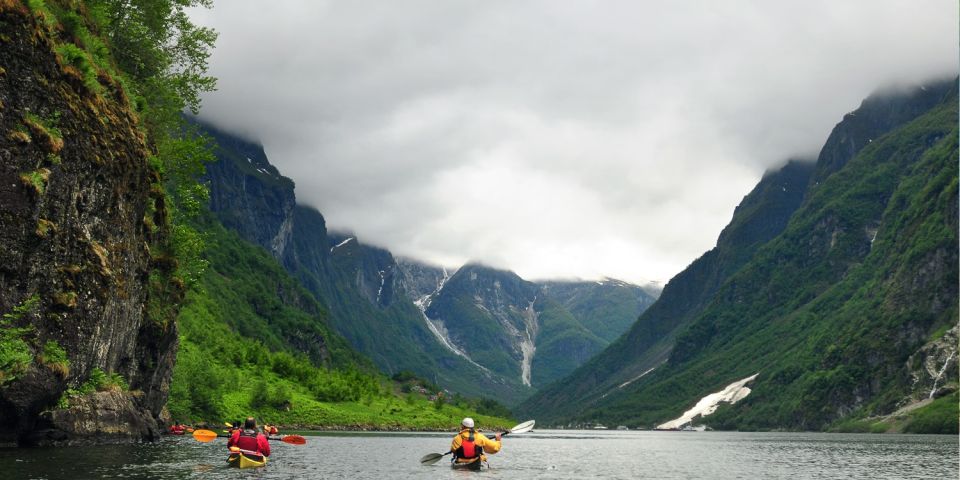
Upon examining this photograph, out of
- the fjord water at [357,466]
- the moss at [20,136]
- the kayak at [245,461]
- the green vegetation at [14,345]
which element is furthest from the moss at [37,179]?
the kayak at [245,461]

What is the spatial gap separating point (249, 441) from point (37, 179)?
21.7 meters

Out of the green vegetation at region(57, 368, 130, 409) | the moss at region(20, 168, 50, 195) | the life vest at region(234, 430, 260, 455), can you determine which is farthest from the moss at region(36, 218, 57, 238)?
the life vest at region(234, 430, 260, 455)

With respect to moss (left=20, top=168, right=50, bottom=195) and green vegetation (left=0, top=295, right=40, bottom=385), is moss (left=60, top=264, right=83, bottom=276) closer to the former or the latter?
green vegetation (left=0, top=295, right=40, bottom=385)

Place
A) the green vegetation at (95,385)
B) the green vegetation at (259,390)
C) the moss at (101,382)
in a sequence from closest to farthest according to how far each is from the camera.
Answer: the green vegetation at (95,385) < the moss at (101,382) < the green vegetation at (259,390)

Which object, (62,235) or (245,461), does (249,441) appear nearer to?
(245,461)

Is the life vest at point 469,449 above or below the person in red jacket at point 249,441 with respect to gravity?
below

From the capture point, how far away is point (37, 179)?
48.9 metres

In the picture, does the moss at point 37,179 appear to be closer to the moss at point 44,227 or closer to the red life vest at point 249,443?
the moss at point 44,227

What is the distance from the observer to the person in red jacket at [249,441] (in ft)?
182

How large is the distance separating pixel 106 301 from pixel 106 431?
11.7 m

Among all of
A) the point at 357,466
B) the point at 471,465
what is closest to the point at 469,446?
the point at 471,465

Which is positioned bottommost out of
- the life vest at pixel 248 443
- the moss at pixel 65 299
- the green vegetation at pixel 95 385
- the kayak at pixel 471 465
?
the kayak at pixel 471 465

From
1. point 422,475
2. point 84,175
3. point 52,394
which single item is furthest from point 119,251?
point 422,475

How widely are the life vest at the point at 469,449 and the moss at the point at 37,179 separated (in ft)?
109
